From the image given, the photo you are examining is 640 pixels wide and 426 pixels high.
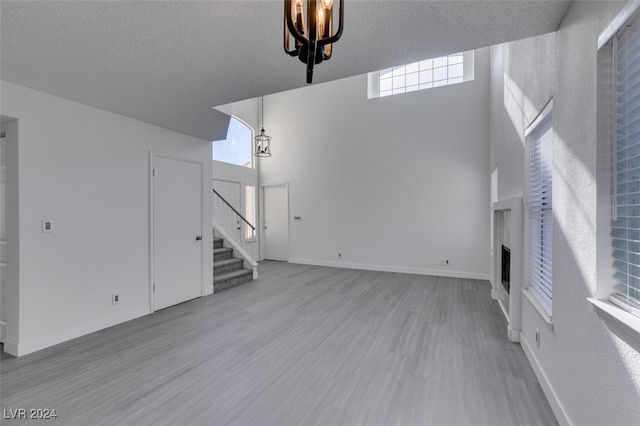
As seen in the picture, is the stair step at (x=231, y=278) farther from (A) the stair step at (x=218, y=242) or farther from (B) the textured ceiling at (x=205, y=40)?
(B) the textured ceiling at (x=205, y=40)

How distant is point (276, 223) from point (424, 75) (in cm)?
514

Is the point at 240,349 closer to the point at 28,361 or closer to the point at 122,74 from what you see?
the point at 28,361

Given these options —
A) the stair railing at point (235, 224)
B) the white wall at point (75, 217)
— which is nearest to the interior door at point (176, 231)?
the white wall at point (75, 217)

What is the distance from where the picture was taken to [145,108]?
3.30 metres

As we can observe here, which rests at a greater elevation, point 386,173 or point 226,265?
point 386,173

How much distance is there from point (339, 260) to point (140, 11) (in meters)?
5.90

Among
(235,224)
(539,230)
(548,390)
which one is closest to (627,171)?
(539,230)

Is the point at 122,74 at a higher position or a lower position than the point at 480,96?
lower

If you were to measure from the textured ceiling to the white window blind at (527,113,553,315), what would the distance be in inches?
35.5

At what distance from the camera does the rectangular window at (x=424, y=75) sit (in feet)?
18.8

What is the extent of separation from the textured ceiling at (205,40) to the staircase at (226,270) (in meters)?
3.09

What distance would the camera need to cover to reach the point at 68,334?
2.93m

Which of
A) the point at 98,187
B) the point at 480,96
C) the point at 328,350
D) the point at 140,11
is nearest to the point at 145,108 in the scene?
the point at 98,187

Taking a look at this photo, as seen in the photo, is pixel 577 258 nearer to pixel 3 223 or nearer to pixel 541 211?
pixel 541 211
